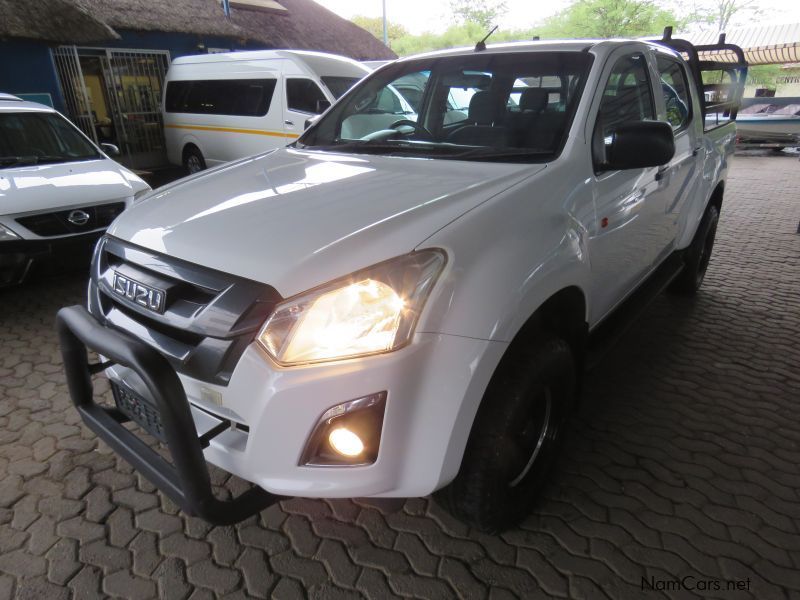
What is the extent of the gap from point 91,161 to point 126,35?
7508 mm

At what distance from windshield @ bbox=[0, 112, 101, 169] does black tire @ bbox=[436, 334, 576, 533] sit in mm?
4683

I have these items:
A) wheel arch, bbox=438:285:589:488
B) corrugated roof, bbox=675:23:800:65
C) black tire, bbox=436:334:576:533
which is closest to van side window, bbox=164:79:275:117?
wheel arch, bbox=438:285:589:488

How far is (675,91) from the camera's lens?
3.16 meters

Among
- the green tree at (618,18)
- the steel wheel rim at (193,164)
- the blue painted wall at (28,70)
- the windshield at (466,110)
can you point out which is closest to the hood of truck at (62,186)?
the windshield at (466,110)

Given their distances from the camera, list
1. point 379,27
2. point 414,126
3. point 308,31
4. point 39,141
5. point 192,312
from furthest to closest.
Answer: point 379,27 → point 308,31 → point 39,141 → point 414,126 → point 192,312

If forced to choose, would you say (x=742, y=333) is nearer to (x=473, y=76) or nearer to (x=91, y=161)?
(x=473, y=76)

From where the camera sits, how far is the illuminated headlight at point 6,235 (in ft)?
11.8

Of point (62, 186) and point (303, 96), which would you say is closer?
point (62, 186)

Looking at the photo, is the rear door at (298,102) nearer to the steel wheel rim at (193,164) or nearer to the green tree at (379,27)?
the steel wheel rim at (193,164)

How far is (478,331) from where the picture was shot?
1.43m

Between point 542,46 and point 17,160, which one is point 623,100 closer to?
point 542,46

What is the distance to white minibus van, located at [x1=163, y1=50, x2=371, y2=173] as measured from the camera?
7691mm

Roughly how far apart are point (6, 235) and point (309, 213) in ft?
10.3

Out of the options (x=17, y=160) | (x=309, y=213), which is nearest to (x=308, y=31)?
(x=17, y=160)
